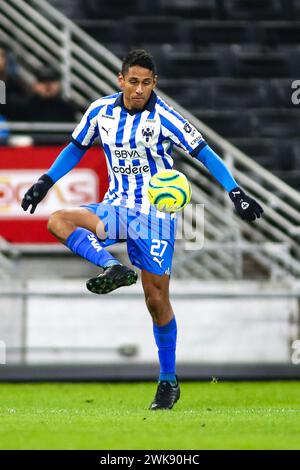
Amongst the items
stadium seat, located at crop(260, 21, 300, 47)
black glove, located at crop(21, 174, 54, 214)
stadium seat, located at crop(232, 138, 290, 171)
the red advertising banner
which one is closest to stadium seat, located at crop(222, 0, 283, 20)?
stadium seat, located at crop(260, 21, 300, 47)

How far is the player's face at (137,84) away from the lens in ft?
24.4

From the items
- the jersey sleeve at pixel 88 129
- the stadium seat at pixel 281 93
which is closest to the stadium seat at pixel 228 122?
the stadium seat at pixel 281 93

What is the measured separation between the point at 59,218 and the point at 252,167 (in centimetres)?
562

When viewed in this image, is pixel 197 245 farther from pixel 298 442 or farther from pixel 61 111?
pixel 298 442

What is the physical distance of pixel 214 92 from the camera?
14297mm

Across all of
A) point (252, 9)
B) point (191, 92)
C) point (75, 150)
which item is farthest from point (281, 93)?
point (75, 150)

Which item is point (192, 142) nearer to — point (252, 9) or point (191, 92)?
point (191, 92)

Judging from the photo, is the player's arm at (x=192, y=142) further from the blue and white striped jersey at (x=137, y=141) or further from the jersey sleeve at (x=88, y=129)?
the jersey sleeve at (x=88, y=129)

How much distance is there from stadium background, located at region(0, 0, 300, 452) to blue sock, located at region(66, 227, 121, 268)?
Result: 12.7ft

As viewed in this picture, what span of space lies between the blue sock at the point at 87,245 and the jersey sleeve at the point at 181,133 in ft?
2.55

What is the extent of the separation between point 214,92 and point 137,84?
691 cm

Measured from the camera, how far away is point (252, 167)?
12773 mm
